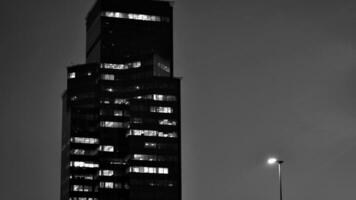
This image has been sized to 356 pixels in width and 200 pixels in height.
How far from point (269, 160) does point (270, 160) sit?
208 mm

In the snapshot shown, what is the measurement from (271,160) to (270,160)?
12cm

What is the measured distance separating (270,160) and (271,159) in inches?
14.0

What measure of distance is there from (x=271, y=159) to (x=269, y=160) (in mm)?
282

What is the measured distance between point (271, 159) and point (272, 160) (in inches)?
15.3

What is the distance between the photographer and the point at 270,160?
9225 cm

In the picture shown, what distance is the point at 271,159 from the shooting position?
9256 cm

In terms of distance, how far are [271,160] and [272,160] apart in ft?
0.36

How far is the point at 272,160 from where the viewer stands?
92188 mm

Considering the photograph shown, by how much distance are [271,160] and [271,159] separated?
0.39m

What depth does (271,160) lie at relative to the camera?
92.2 m

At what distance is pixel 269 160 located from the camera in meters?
92.4
